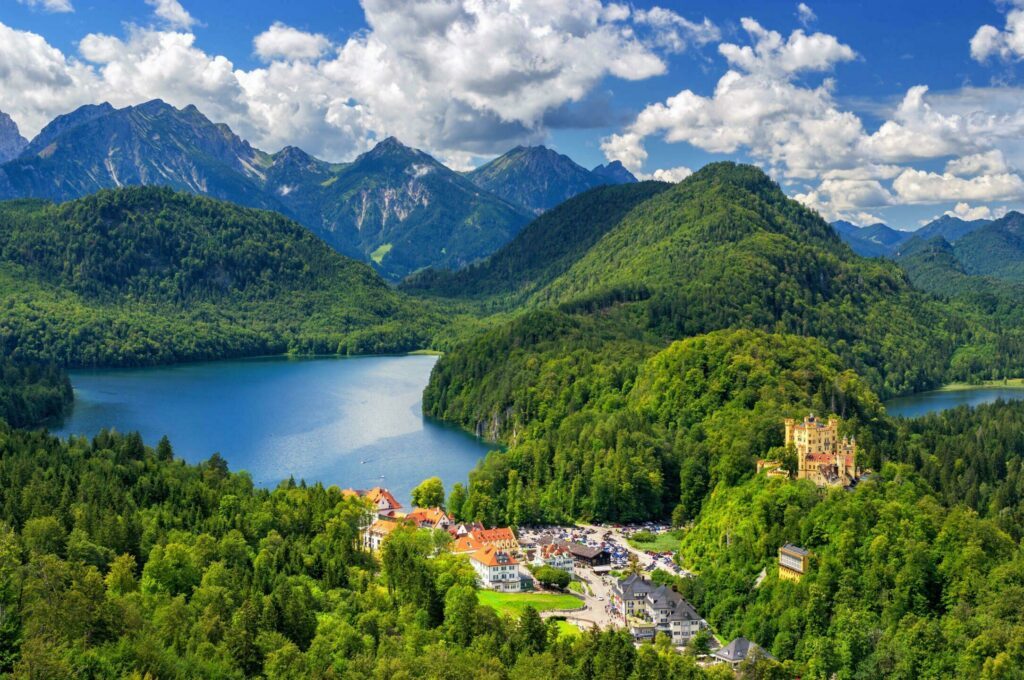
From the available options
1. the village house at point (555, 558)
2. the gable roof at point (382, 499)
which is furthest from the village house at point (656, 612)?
the gable roof at point (382, 499)

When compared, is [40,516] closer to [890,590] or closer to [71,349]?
[890,590]

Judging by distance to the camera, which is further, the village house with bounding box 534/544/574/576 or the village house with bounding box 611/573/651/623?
the village house with bounding box 534/544/574/576

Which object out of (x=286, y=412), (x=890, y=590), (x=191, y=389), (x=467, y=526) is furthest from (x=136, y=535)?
(x=191, y=389)

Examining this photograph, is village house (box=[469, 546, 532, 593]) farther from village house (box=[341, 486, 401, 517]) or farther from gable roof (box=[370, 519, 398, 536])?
village house (box=[341, 486, 401, 517])

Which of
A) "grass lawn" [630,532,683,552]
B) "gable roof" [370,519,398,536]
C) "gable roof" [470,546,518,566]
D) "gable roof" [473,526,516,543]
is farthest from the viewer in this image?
"grass lawn" [630,532,683,552]

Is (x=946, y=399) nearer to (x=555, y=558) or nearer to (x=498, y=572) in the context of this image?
(x=555, y=558)

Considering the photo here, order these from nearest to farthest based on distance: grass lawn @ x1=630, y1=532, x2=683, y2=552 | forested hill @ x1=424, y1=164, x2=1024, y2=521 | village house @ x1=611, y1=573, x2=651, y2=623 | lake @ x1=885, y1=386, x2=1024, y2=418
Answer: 1. village house @ x1=611, y1=573, x2=651, y2=623
2. grass lawn @ x1=630, y1=532, x2=683, y2=552
3. forested hill @ x1=424, y1=164, x2=1024, y2=521
4. lake @ x1=885, y1=386, x2=1024, y2=418

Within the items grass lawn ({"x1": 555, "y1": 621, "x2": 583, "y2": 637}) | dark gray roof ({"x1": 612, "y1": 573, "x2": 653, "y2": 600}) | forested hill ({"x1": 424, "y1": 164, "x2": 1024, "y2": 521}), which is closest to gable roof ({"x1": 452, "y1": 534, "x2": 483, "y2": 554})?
forested hill ({"x1": 424, "y1": 164, "x2": 1024, "y2": 521})

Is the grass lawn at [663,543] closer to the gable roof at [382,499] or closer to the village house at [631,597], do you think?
the village house at [631,597]
